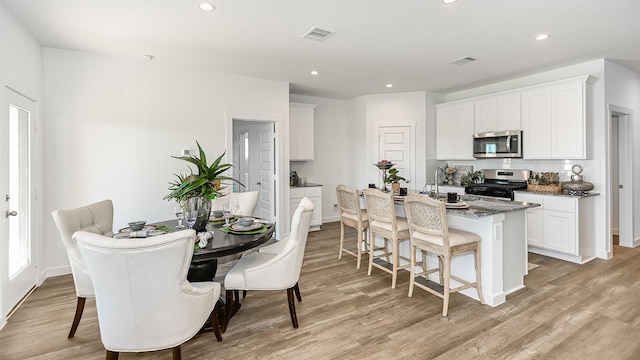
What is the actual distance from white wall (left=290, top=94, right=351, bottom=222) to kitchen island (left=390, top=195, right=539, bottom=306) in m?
3.86

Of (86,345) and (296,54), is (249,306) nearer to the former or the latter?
(86,345)

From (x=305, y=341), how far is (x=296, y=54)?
3.22 meters

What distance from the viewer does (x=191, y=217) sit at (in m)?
2.69

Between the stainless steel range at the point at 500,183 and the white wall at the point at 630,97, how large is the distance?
1.37 meters

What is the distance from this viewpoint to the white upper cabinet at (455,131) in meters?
5.60

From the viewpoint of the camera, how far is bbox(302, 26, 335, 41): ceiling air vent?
3230 mm

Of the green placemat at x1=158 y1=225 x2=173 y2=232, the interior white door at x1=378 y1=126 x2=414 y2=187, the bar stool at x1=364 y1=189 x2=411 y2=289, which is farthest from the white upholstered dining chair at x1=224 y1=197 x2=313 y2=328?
the interior white door at x1=378 y1=126 x2=414 y2=187

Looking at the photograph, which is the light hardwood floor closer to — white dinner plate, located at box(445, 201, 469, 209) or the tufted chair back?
the tufted chair back

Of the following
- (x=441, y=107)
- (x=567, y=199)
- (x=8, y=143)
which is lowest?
(x=567, y=199)

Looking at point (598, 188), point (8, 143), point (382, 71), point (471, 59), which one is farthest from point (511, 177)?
point (8, 143)

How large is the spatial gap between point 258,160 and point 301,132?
100cm

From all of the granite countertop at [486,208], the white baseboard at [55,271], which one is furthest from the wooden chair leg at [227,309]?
the white baseboard at [55,271]

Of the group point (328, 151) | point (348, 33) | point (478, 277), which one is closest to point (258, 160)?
point (328, 151)

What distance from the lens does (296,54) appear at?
155 inches
